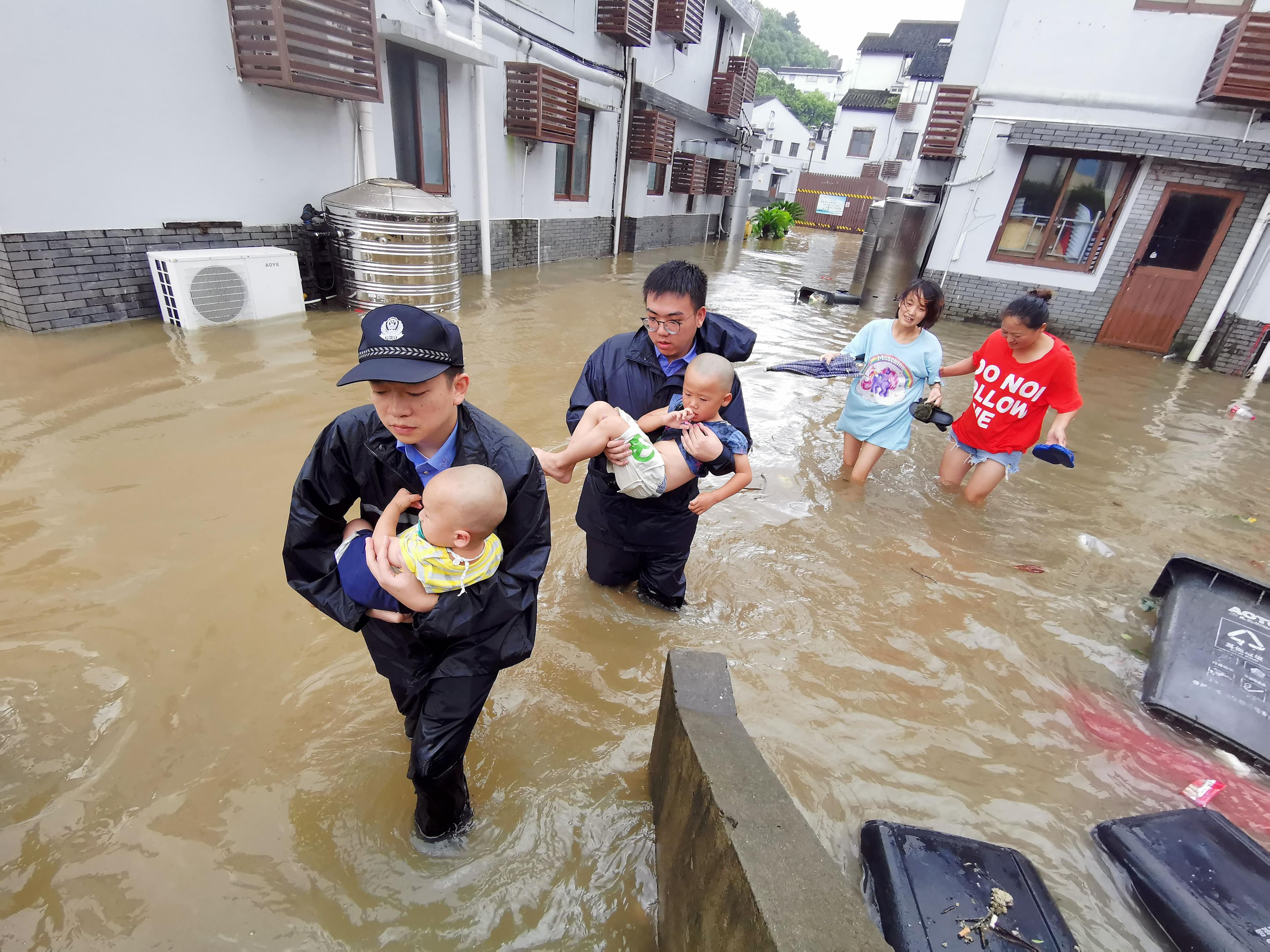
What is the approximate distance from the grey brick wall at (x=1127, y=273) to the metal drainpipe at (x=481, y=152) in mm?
9126

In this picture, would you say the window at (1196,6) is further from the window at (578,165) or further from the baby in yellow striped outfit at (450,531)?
the baby in yellow striped outfit at (450,531)

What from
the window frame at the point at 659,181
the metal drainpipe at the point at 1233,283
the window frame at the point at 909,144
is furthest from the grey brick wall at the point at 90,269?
the window frame at the point at 909,144

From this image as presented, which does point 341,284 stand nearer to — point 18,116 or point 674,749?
point 18,116

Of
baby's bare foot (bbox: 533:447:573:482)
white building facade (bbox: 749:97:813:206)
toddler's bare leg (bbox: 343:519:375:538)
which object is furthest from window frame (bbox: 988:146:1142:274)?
white building facade (bbox: 749:97:813:206)

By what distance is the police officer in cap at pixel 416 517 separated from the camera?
68.0 inches

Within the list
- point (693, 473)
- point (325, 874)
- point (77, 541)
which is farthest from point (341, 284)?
point (325, 874)

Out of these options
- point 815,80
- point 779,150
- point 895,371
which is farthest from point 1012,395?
point 815,80

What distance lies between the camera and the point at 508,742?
262 centimetres

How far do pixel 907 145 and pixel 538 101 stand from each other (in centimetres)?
3288

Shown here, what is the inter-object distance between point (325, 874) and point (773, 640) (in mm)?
2311

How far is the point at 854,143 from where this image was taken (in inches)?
1469

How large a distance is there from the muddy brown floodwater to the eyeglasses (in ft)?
5.40

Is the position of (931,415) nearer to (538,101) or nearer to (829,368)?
(829,368)

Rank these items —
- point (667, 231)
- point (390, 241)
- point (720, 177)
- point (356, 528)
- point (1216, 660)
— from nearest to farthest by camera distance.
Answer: point (356, 528) < point (1216, 660) < point (390, 241) < point (667, 231) < point (720, 177)
